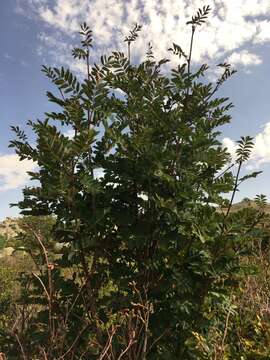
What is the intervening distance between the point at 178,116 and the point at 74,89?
953mm

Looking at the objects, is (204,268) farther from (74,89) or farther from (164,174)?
(74,89)

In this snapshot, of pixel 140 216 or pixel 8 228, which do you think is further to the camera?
pixel 8 228

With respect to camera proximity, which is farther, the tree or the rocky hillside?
the rocky hillside

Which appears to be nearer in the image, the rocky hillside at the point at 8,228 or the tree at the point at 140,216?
the tree at the point at 140,216

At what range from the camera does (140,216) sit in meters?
3.84

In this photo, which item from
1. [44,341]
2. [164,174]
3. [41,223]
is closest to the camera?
[164,174]

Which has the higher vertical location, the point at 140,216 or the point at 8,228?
the point at 8,228

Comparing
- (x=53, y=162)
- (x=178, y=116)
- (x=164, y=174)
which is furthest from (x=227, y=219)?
(x=53, y=162)

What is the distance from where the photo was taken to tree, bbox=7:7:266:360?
3557 millimetres

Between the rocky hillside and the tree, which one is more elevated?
the rocky hillside

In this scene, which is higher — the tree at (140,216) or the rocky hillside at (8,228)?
the rocky hillside at (8,228)

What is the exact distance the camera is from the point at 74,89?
150 inches

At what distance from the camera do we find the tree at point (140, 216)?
3557mm

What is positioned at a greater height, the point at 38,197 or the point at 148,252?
the point at 38,197
